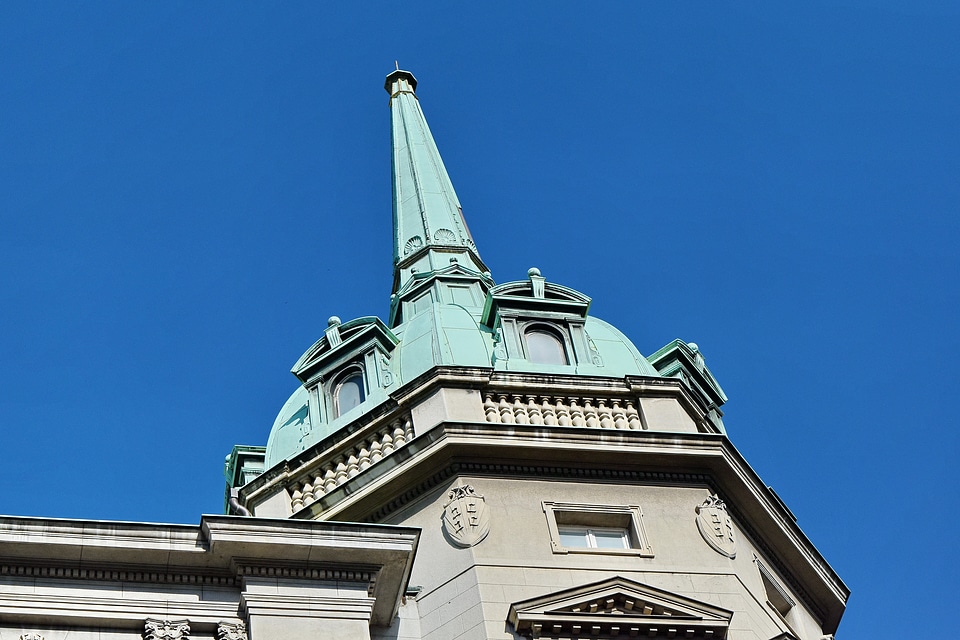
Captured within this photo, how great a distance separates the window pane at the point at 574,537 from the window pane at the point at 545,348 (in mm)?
4818

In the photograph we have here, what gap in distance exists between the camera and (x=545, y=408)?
97.1ft

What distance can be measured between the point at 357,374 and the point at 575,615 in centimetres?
869

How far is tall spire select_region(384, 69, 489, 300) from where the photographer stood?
37344 mm

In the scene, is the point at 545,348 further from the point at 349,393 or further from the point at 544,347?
the point at 349,393

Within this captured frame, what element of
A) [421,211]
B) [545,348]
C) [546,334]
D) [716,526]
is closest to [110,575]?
[716,526]

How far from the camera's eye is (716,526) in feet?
91.3

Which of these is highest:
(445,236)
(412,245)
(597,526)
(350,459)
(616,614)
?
(445,236)

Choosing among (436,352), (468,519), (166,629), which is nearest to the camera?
(166,629)

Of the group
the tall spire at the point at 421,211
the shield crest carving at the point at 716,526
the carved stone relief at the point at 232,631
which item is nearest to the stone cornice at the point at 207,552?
the carved stone relief at the point at 232,631

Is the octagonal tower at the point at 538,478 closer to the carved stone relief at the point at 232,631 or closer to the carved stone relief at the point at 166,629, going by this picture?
the carved stone relief at the point at 232,631

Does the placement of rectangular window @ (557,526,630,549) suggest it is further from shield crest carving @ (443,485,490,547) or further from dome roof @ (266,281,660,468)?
dome roof @ (266,281,660,468)

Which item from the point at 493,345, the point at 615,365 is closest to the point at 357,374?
the point at 493,345

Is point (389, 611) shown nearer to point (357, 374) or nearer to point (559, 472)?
point (559, 472)

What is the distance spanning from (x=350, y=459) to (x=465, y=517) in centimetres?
353
